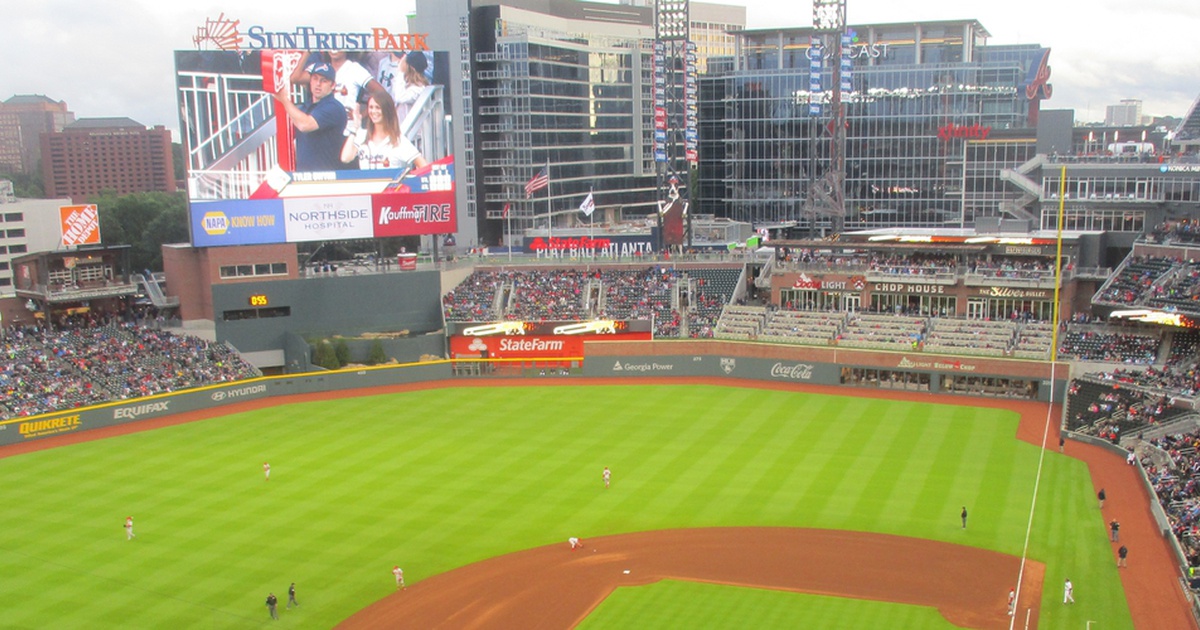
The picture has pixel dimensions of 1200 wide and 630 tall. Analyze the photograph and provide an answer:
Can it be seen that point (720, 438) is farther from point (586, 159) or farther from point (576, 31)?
point (576, 31)

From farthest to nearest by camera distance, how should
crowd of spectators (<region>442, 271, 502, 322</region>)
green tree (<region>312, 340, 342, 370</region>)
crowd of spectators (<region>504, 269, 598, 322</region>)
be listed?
crowd of spectators (<region>442, 271, 502, 322</region>)
crowd of spectators (<region>504, 269, 598, 322</region>)
green tree (<region>312, 340, 342, 370</region>)

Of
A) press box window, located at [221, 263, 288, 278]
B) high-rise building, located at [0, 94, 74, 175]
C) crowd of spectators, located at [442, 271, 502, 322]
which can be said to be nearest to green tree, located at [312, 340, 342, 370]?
press box window, located at [221, 263, 288, 278]

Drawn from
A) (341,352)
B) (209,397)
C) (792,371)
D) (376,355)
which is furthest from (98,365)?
(792,371)

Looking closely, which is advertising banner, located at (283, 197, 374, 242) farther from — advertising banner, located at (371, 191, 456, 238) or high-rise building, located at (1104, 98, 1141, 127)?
high-rise building, located at (1104, 98, 1141, 127)

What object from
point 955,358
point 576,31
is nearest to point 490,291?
point 955,358

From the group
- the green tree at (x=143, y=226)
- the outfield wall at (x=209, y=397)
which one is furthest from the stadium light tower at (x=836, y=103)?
the green tree at (x=143, y=226)

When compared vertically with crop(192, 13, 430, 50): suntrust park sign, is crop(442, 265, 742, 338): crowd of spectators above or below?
below

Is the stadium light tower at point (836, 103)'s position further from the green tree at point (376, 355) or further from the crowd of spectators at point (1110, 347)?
the green tree at point (376, 355)
